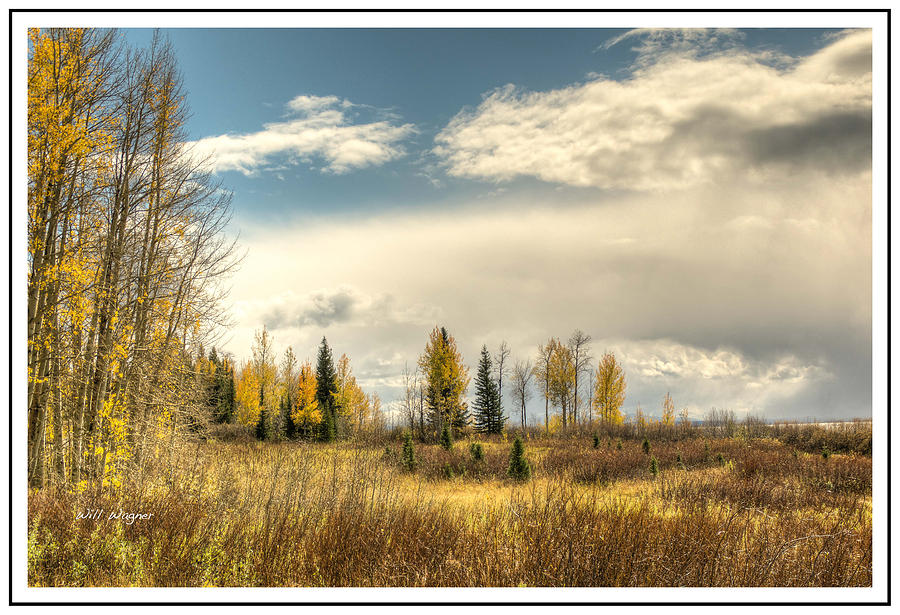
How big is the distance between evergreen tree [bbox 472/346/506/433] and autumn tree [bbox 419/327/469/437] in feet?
25.4

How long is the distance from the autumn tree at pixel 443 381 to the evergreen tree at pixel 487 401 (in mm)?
7744

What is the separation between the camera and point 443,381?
1422 inches

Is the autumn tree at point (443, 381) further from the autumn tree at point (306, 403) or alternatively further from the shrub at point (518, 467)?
the shrub at point (518, 467)

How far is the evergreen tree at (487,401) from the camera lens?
44781mm

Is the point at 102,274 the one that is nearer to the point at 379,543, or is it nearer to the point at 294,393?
the point at 379,543

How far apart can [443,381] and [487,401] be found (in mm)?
11081

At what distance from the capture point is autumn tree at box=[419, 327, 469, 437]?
35.8 metres
